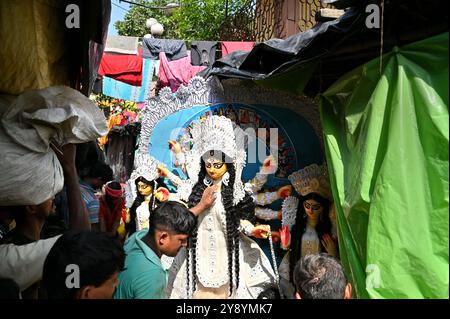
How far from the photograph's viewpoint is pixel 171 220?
→ 2.54 m

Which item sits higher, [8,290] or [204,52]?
[204,52]

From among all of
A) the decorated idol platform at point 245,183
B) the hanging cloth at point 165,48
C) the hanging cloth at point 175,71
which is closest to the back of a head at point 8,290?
the decorated idol platform at point 245,183

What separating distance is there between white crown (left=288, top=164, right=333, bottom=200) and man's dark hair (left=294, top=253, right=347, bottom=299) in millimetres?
1790

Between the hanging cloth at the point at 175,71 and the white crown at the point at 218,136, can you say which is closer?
the white crown at the point at 218,136

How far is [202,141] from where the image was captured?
13.3ft

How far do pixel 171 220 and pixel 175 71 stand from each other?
587cm

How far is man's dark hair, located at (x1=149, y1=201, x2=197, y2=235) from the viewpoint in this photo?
8.30 feet

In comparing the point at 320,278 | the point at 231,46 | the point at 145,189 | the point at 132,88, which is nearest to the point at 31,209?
the point at 320,278

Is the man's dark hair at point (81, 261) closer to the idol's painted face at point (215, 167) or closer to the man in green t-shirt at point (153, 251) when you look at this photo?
the man in green t-shirt at point (153, 251)

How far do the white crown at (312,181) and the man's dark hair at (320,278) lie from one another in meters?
1.79

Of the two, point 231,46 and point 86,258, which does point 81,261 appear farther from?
point 231,46

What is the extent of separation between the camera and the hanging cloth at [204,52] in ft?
25.8

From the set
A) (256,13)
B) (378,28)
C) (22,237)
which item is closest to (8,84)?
(22,237)

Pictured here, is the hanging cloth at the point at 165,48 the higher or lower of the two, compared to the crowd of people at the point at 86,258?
higher
